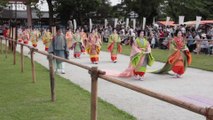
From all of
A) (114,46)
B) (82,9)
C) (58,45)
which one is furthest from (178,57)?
(82,9)

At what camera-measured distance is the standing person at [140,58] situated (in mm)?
11656

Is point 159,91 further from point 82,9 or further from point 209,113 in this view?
point 82,9

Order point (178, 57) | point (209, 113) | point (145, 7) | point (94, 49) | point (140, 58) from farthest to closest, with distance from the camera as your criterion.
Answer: point (145, 7) → point (94, 49) → point (178, 57) → point (140, 58) → point (209, 113)

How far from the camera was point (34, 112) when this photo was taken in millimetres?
6801

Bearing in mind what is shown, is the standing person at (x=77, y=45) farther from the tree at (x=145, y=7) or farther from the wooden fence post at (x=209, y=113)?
the tree at (x=145, y=7)

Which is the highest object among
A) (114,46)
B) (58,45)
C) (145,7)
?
(145,7)

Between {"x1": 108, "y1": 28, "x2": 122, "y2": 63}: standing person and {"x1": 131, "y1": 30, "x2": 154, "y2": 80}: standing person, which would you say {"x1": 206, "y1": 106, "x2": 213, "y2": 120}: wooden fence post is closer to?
{"x1": 131, "y1": 30, "x2": 154, "y2": 80}: standing person

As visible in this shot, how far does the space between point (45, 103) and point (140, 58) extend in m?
4.84

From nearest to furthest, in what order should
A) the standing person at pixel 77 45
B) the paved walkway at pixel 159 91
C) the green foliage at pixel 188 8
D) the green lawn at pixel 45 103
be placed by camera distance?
1. the green lawn at pixel 45 103
2. the paved walkway at pixel 159 91
3. the standing person at pixel 77 45
4. the green foliage at pixel 188 8

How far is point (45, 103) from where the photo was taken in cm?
757

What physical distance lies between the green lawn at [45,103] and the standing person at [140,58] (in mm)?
2383

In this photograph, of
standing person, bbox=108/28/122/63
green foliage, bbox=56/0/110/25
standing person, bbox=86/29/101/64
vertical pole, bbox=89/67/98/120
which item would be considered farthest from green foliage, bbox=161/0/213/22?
vertical pole, bbox=89/67/98/120

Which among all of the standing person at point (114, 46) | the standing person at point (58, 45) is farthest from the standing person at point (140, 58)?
the standing person at point (114, 46)

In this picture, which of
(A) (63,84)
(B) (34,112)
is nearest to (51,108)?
(B) (34,112)
